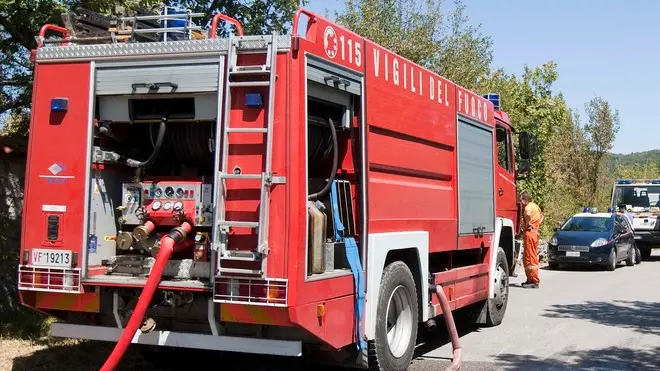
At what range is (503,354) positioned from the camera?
27.0 feet

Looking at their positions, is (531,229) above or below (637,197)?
below

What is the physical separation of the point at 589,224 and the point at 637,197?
20.4 feet

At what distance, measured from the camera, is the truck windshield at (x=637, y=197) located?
2544cm

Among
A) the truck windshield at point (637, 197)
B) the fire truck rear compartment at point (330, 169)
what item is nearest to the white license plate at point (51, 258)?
the fire truck rear compartment at point (330, 169)

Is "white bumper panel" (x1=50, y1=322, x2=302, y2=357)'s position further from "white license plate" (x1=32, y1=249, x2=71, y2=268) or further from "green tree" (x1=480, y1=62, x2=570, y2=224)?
"green tree" (x1=480, y1=62, x2=570, y2=224)

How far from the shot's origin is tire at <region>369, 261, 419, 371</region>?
6.25 metres

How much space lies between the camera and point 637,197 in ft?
84.7

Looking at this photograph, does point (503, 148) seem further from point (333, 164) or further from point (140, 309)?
point (140, 309)

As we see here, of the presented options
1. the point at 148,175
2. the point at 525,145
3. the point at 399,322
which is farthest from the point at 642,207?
the point at 148,175

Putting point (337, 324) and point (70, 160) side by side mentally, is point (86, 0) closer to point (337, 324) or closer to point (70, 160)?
point (70, 160)

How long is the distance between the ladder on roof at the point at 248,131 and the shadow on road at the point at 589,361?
3635 mm

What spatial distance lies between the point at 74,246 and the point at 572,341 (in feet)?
20.7

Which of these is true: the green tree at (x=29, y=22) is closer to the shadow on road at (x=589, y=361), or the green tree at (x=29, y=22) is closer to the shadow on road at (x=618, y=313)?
the shadow on road at (x=589, y=361)

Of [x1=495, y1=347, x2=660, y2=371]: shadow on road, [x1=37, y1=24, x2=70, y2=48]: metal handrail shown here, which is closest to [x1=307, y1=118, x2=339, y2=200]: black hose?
[x1=37, y1=24, x2=70, y2=48]: metal handrail
